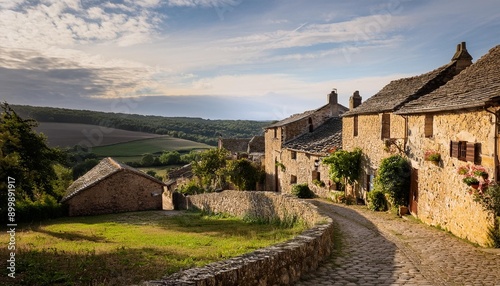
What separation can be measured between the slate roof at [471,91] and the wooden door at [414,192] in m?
2.78

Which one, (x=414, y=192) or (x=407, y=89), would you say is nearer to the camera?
(x=414, y=192)

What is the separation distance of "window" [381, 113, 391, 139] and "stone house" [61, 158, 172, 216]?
2074cm

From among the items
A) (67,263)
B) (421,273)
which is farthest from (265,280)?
(67,263)

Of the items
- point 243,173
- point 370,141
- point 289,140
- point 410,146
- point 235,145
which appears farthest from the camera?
point 235,145

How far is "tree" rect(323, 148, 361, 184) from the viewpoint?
2264 centimetres

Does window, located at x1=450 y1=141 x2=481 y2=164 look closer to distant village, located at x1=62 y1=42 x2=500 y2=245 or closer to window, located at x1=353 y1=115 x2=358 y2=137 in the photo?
distant village, located at x1=62 y1=42 x2=500 y2=245

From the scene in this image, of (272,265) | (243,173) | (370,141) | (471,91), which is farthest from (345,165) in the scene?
(272,265)

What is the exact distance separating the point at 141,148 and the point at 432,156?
69.7 metres

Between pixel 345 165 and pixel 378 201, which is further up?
pixel 345 165

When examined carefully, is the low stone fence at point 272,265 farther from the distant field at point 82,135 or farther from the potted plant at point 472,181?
the distant field at point 82,135

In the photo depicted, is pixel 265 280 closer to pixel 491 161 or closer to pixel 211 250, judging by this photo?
pixel 211 250

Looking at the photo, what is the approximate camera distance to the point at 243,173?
36938 millimetres

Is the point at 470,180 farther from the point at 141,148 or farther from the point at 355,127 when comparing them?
the point at 141,148

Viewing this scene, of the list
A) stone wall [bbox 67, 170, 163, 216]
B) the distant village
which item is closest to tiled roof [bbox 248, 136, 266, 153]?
the distant village
